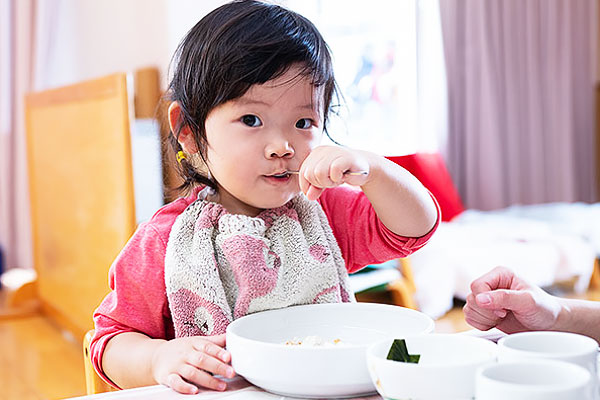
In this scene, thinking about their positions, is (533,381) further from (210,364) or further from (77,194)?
(77,194)

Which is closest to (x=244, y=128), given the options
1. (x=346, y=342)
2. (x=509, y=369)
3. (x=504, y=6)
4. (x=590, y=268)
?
(x=346, y=342)

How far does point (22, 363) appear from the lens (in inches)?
100

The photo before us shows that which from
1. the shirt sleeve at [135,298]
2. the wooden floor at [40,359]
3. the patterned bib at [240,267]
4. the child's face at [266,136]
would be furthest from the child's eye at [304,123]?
the wooden floor at [40,359]

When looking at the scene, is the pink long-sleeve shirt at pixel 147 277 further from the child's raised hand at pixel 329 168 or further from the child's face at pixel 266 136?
the child's raised hand at pixel 329 168

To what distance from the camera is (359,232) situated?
3.23ft

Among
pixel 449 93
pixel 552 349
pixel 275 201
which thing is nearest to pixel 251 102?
pixel 275 201

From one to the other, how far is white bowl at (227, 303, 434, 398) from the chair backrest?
4.37ft

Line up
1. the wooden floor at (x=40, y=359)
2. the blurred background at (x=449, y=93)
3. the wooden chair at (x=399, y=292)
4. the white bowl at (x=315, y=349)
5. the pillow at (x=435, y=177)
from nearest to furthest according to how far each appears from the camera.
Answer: the white bowl at (x=315, y=349) < the wooden floor at (x=40, y=359) < the wooden chair at (x=399, y=292) < the blurred background at (x=449, y=93) < the pillow at (x=435, y=177)

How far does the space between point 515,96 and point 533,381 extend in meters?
3.96

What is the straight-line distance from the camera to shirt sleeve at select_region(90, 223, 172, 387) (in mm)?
844

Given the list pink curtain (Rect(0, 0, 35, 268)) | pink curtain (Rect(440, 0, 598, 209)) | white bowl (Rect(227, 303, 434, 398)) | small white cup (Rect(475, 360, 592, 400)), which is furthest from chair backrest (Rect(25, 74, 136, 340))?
pink curtain (Rect(440, 0, 598, 209))

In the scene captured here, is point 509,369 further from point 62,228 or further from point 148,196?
point 62,228

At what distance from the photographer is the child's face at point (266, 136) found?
857 mm

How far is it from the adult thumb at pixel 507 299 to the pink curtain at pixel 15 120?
3.43 metres
